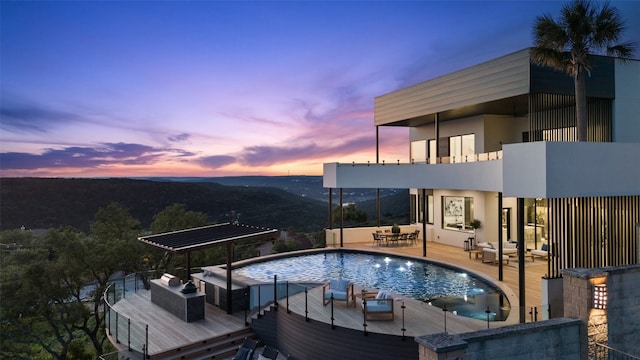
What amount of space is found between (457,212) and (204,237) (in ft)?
46.5

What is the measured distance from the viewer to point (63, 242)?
2092 centimetres


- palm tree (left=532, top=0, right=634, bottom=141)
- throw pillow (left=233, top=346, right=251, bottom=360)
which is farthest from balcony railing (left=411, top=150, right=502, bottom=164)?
throw pillow (left=233, top=346, right=251, bottom=360)

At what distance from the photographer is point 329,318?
9.46 metres

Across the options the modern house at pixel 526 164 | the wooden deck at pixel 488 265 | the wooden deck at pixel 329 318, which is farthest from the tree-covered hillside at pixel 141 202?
the wooden deck at pixel 329 318

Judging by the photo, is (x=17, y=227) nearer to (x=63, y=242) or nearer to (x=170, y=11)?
(x=63, y=242)

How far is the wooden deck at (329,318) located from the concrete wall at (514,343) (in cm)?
80

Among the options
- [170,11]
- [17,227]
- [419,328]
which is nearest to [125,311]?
[419,328]

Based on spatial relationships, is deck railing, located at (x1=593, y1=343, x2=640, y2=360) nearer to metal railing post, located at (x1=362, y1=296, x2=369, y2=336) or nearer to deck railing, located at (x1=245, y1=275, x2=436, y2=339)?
deck railing, located at (x1=245, y1=275, x2=436, y2=339)

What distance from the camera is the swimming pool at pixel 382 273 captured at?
43.3 ft

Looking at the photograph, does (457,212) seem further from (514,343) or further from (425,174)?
(514,343)

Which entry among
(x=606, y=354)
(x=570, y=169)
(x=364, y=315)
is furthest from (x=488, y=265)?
(x=364, y=315)

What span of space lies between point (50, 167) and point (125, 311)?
22.2 m

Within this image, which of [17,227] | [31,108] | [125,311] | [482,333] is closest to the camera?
[482,333]

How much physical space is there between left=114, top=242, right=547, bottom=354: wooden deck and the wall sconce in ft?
4.34
